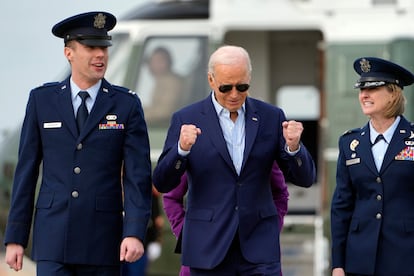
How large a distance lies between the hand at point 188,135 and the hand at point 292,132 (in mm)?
396

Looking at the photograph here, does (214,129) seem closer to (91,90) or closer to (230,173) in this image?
(230,173)

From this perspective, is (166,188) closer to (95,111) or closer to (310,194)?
(95,111)

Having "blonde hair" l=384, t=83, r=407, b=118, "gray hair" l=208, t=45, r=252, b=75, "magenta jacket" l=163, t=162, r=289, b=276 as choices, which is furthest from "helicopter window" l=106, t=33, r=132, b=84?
"gray hair" l=208, t=45, r=252, b=75

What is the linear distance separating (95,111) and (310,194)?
17.9 ft

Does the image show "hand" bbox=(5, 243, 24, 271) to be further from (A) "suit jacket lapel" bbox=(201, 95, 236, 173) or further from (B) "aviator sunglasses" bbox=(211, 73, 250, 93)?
(B) "aviator sunglasses" bbox=(211, 73, 250, 93)

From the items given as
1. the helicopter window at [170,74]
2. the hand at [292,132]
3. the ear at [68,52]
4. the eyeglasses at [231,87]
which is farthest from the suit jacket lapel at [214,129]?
the helicopter window at [170,74]

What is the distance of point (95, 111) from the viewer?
19.0 feet

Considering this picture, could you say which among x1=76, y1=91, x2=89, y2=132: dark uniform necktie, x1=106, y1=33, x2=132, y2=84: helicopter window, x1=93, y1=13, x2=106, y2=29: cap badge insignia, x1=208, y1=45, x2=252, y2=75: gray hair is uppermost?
x1=106, y1=33, x2=132, y2=84: helicopter window

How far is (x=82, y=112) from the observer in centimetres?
582

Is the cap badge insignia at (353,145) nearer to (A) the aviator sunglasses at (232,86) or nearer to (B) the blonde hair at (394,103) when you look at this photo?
(B) the blonde hair at (394,103)

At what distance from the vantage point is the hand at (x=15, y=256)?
5758 mm

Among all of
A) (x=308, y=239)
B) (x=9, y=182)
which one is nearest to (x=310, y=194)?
(x=308, y=239)

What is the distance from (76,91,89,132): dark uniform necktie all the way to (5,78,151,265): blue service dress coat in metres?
0.04

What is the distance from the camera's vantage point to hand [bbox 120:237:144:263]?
559 cm
